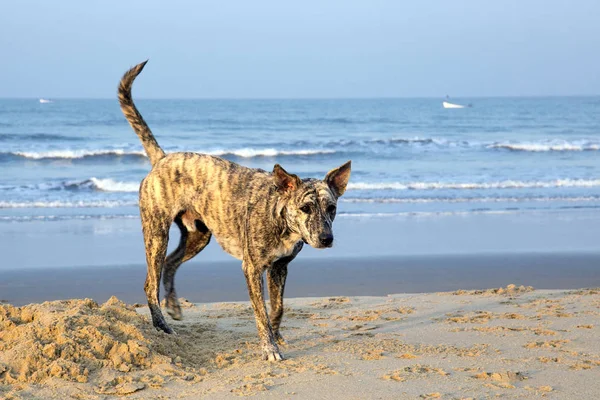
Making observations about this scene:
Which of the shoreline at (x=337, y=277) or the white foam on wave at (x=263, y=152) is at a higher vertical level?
the white foam on wave at (x=263, y=152)

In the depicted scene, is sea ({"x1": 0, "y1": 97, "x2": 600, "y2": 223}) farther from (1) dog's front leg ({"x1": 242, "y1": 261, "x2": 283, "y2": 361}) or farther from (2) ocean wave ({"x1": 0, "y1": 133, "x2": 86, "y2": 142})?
(1) dog's front leg ({"x1": 242, "y1": 261, "x2": 283, "y2": 361})

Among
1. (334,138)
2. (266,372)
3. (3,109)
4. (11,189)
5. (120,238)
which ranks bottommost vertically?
(266,372)

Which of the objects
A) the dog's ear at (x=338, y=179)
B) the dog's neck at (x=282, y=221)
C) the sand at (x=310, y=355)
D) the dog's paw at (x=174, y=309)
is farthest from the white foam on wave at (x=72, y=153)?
the dog's ear at (x=338, y=179)

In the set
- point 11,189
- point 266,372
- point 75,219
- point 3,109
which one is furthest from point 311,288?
point 3,109

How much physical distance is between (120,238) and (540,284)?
6.15 m

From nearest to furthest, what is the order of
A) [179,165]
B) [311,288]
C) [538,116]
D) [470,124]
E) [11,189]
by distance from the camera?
1. [179,165]
2. [311,288]
3. [11,189]
4. [470,124]
5. [538,116]

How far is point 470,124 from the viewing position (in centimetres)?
4303

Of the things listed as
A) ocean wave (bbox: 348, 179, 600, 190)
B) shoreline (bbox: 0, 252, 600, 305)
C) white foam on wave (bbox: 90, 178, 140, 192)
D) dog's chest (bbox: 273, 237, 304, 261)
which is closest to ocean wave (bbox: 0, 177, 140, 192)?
white foam on wave (bbox: 90, 178, 140, 192)

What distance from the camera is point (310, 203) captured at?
4848 mm

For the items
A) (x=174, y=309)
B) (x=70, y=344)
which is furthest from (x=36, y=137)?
(x=70, y=344)

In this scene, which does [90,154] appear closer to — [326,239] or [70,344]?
[70,344]

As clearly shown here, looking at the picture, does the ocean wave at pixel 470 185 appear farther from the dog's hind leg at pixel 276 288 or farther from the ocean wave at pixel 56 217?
the dog's hind leg at pixel 276 288

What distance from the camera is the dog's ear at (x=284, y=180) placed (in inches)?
194

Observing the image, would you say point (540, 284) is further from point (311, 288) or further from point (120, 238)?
point (120, 238)
